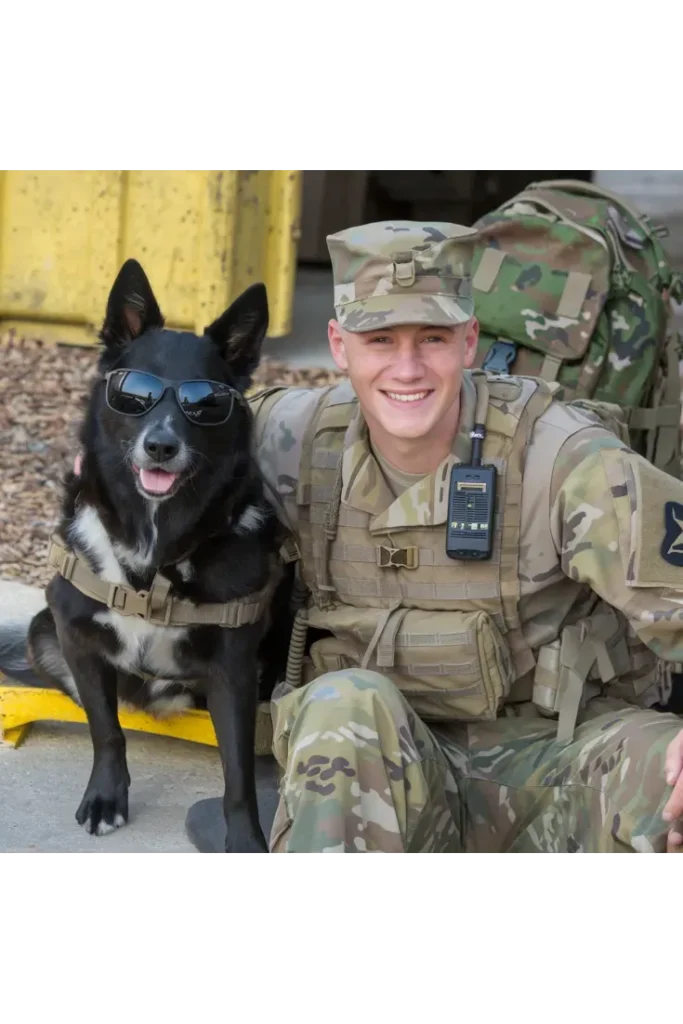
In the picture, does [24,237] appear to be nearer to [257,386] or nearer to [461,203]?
[257,386]

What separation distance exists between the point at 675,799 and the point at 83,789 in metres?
1.52

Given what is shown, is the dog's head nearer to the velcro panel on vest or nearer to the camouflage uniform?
the camouflage uniform

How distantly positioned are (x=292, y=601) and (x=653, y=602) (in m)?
0.96

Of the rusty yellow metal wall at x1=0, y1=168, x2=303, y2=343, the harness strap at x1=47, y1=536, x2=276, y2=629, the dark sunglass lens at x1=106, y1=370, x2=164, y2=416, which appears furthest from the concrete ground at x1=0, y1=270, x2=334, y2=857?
the rusty yellow metal wall at x1=0, y1=168, x2=303, y2=343

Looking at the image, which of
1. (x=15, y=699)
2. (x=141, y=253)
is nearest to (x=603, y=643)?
(x=15, y=699)

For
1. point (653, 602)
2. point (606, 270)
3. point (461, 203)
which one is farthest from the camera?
point (461, 203)

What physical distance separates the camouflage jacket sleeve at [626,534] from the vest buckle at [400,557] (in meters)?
0.30

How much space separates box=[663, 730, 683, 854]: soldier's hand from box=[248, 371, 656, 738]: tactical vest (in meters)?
0.37

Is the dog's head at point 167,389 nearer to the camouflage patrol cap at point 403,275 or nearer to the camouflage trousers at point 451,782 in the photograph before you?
the camouflage patrol cap at point 403,275

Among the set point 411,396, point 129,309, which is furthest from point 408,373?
point 129,309

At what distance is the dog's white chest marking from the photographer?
9.02 feet

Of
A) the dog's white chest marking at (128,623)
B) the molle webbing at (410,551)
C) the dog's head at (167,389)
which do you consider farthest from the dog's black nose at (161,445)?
the molle webbing at (410,551)

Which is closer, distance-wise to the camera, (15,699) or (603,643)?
(603,643)

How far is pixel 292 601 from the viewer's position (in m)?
3.00
